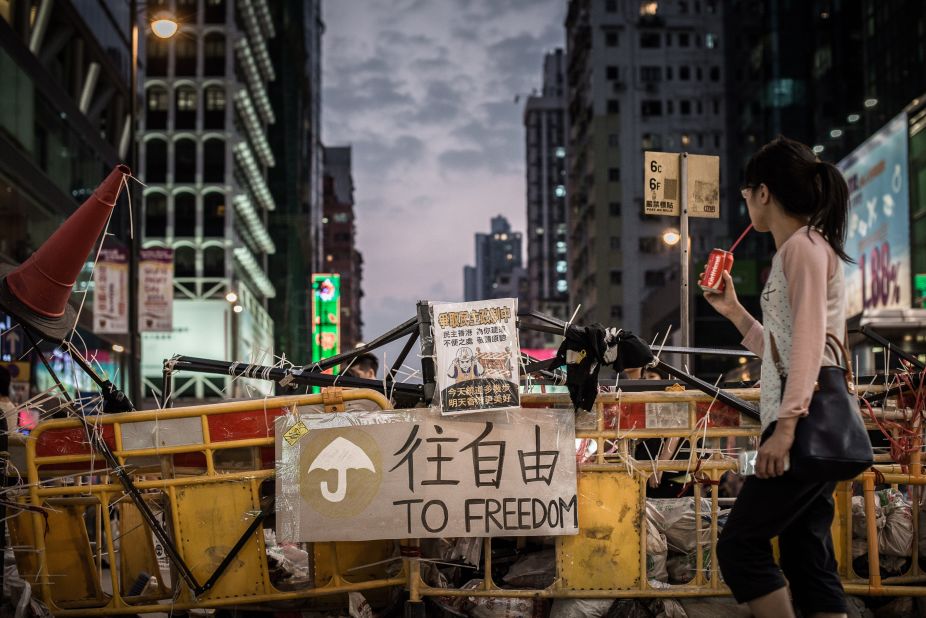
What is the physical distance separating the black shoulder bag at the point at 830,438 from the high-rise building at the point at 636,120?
3655 inches

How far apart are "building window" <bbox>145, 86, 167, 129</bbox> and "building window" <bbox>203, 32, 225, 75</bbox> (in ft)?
11.7

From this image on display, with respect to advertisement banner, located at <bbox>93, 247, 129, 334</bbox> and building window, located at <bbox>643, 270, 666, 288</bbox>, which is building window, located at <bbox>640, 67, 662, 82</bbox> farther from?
advertisement banner, located at <bbox>93, 247, 129, 334</bbox>

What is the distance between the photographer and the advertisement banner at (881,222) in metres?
33.0

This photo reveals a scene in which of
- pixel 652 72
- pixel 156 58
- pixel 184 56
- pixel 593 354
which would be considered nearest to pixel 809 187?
pixel 593 354

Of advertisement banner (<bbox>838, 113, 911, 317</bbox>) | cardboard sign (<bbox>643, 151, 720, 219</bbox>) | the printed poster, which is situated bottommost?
the printed poster

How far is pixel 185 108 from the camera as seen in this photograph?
74.8m

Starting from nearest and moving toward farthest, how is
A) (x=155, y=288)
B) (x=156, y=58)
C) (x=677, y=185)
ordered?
1. (x=677, y=185)
2. (x=155, y=288)
3. (x=156, y=58)

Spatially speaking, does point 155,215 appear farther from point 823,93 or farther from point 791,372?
point 791,372

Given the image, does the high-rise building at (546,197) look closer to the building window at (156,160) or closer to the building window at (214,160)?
the building window at (214,160)

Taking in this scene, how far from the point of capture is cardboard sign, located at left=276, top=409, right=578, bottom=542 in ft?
16.6

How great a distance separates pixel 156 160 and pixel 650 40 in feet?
169

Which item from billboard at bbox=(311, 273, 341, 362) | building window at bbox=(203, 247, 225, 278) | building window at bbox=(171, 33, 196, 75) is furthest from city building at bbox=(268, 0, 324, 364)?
building window at bbox=(171, 33, 196, 75)

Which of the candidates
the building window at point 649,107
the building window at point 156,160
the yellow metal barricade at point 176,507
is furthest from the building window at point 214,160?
the yellow metal barricade at point 176,507

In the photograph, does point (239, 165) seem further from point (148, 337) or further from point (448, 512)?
point (448, 512)
